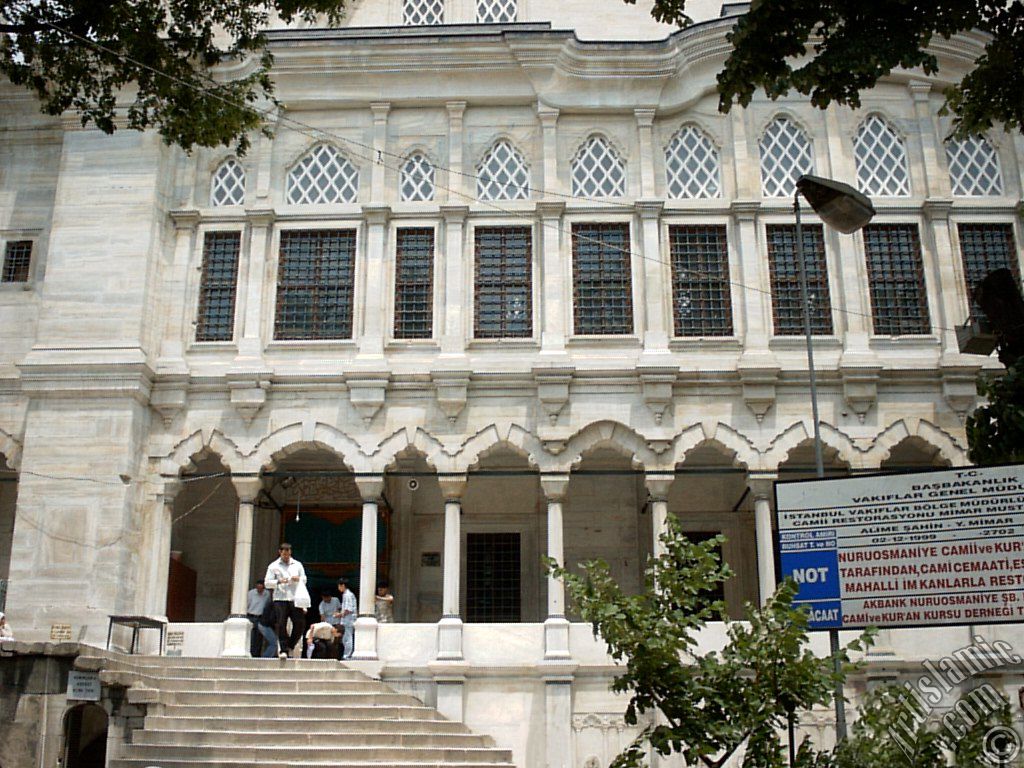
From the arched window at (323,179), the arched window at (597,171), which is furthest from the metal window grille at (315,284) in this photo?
the arched window at (597,171)

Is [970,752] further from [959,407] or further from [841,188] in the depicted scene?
[959,407]


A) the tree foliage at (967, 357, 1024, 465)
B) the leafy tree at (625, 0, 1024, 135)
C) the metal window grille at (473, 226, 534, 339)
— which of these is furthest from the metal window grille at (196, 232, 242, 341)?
the tree foliage at (967, 357, 1024, 465)

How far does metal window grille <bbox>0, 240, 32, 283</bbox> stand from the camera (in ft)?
65.7

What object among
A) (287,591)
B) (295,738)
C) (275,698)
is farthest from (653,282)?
(295,738)

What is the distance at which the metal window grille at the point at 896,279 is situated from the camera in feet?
62.5

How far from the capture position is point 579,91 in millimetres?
20094

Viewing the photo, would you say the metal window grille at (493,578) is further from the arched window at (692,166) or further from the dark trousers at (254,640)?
the arched window at (692,166)

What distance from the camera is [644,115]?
20.0 metres

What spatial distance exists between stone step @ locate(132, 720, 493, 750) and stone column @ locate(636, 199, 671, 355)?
7.18 metres

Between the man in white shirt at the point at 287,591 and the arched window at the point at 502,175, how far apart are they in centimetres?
709

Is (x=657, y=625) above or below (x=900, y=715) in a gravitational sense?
above

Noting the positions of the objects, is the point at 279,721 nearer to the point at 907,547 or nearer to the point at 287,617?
the point at 287,617

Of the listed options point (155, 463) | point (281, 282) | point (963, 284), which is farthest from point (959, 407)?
point (155, 463)

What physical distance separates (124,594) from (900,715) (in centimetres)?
1313
